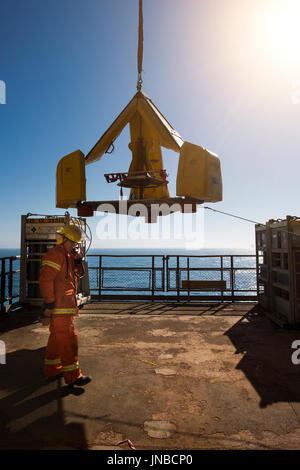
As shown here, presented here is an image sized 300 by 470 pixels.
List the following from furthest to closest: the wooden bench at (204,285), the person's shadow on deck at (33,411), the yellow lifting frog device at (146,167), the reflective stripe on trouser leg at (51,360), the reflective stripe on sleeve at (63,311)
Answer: the wooden bench at (204,285), the yellow lifting frog device at (146,167), the reflective stripe on trouser leg at (51,360), the reflective stripe on sleeve at (63,311), the person's shadow on deck at (33,411)

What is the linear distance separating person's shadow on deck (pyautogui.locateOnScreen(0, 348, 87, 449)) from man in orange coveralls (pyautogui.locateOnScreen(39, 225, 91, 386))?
19 cm

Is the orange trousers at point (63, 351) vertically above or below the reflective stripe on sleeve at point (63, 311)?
below

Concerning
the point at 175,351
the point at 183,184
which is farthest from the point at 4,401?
the point at 183,184

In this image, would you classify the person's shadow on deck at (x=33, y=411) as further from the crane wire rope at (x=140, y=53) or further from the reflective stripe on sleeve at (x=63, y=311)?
the crane wire rope at (x=140, y=53)

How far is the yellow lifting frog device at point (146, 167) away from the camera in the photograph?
15.4 ft

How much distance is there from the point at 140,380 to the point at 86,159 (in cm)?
398

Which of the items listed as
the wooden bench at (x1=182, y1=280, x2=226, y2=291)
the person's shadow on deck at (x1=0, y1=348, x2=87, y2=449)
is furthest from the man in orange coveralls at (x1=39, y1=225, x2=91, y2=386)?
the wooden bench at (x1=182, y1=280, x2=226, y2=291)

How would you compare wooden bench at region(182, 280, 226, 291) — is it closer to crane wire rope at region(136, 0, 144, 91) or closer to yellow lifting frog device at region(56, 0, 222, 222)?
yellow lifting frog device at region(56, 0, 222, 222)

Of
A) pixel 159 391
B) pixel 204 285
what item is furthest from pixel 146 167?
pixel 204 285

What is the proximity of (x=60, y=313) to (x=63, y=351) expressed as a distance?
519 mm

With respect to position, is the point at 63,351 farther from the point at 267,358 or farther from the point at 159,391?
the point at 267,358

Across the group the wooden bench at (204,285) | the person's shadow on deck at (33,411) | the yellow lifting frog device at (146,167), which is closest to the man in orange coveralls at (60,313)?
the person's shadow on deck at (33,411)

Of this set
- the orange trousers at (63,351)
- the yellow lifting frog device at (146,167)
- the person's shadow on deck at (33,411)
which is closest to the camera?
the person's shadow on deck at (33,411)

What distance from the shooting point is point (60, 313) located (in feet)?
13.3
